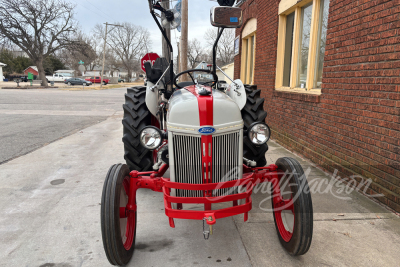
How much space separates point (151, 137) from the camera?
240 cm

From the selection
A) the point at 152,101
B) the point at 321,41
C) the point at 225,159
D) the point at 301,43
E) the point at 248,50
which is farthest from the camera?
the point at 248,50

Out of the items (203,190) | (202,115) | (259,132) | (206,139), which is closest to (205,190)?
(203,190)

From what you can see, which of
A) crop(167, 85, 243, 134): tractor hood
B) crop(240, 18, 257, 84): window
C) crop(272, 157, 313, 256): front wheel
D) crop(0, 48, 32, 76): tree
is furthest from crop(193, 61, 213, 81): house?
crop(0, 48, 32, 76): tree

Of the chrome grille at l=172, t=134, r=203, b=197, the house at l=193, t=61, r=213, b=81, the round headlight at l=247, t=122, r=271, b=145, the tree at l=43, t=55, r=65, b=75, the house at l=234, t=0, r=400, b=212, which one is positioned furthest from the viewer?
the tree at l=43, t=55, r=65, b=75

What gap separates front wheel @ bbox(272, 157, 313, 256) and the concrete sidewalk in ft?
0.45

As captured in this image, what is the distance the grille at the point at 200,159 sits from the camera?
2316mm

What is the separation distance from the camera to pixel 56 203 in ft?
11.0

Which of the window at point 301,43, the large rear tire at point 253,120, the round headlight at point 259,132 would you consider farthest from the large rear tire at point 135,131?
the window at point 301,43

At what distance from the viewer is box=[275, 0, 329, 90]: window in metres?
4.86

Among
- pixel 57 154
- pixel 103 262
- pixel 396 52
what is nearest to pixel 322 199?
pixel 396 52

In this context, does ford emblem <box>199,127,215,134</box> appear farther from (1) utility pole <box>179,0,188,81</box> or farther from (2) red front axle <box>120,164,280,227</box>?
(1) utility pole <box>179,0,188,81</box>

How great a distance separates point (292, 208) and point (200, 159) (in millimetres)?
905

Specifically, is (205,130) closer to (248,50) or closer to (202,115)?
(202,115)

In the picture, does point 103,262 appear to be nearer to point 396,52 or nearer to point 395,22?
point 396,52
